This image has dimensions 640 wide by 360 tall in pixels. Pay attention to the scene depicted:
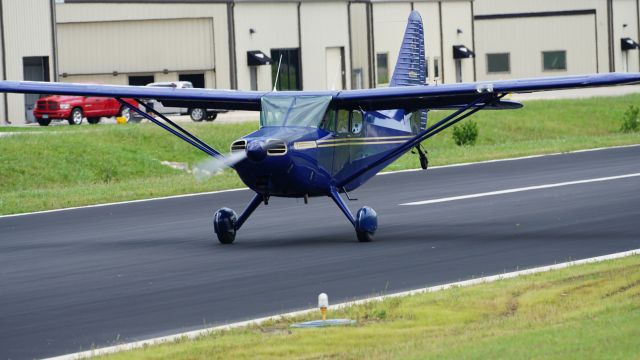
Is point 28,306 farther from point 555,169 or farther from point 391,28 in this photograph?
point 391,28

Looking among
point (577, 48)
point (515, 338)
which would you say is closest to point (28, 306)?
point (515, 338)

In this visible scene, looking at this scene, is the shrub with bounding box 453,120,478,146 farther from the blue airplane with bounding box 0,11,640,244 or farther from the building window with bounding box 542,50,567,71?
the building window with bounding box 542,50,567,71

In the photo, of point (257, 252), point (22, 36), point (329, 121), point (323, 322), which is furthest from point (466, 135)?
point (323, 322)

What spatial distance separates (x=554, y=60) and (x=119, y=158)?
52.6 m

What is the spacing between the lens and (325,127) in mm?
21078

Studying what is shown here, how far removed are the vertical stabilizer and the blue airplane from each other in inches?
51.0

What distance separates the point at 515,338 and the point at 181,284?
6163 millimetres

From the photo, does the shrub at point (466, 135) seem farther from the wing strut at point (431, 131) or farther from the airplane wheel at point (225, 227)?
the airplane wheel at point (225, 227)

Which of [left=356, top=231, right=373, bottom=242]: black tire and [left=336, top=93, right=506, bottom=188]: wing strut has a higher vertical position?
[left=336, top=93, right=506, bottom=188]: wing strut

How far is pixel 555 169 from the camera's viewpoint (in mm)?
33812

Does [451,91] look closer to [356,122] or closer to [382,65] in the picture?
[356,122]

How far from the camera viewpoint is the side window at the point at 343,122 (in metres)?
21.5

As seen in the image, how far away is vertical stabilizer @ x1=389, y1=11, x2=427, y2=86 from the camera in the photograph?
25250 millimetres

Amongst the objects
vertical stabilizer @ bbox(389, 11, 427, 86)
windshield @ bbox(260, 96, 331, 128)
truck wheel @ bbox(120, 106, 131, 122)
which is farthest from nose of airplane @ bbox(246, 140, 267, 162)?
truck wheel @ bbox(120, 106, 131, 122)
